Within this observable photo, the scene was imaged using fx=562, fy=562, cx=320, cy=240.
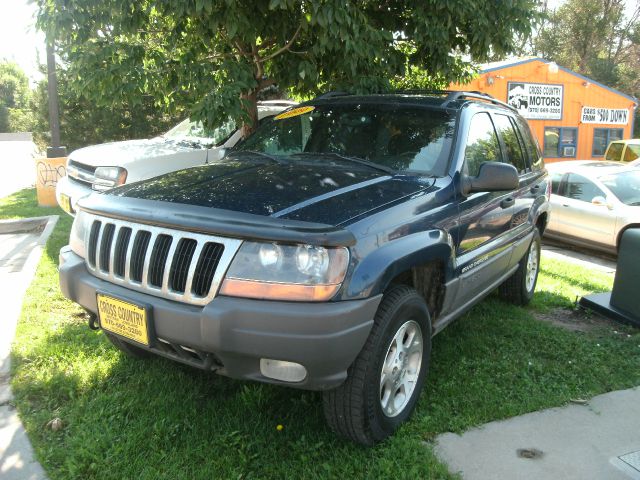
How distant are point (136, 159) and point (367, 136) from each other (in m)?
3.15

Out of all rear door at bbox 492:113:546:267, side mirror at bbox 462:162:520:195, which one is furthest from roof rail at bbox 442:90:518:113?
side mirror at bbox 462:162:520:195

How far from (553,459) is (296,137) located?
8.78ft

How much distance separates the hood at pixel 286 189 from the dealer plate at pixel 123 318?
0.55 meters

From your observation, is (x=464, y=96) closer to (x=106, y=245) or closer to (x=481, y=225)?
(x=481, y=225)

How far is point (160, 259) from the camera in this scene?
2672mm

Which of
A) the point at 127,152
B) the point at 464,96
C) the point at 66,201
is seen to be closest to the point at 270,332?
the point at 464,96

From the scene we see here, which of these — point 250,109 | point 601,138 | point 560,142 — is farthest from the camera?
point 601,138

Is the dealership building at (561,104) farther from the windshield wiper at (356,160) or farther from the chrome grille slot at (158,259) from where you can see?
the chrome grille slot at (158,259)

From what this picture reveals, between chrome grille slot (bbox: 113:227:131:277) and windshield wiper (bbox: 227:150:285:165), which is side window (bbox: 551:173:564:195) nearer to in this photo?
windshield wiper (bbox: 227:150:285:165)

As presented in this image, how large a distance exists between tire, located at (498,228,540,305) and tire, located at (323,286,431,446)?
238 centimetres

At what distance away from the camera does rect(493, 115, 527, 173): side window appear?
4.55 m

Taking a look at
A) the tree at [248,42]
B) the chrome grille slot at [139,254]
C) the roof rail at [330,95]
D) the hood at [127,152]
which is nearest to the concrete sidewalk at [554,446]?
the chrome grille slot at [139,254]

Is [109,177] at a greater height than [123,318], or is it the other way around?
[109,177]

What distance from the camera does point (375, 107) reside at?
4043 mm
